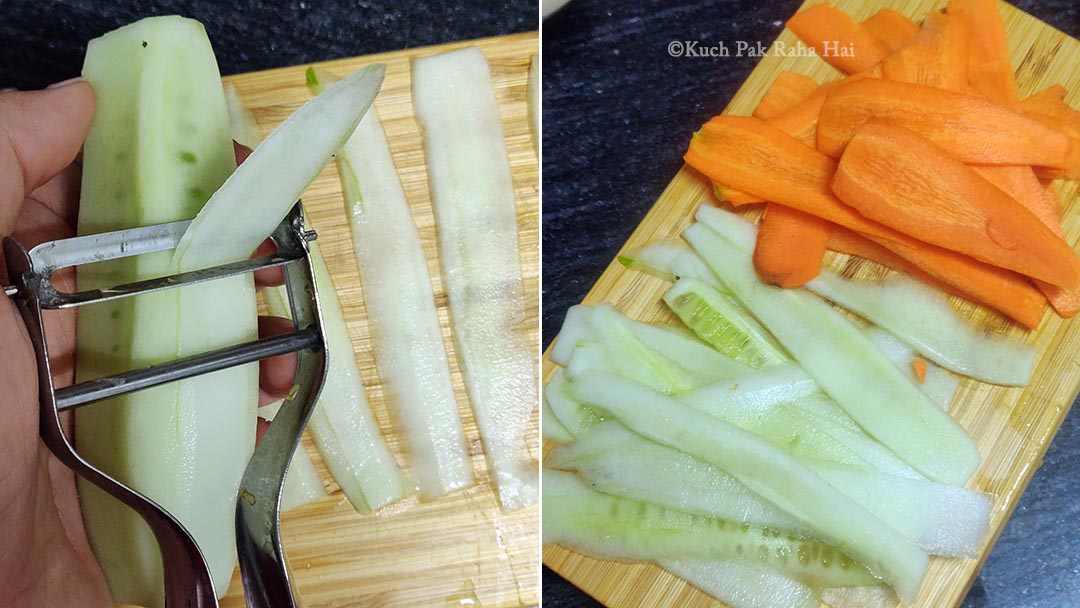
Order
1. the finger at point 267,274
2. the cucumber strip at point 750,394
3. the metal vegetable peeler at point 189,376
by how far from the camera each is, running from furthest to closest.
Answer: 1. the cucumber strip at point 750,394
2. the finger at point 267,274
3. the metal vegetable peeler at point 189,376

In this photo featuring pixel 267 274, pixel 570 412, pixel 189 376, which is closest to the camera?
pixel 189 376

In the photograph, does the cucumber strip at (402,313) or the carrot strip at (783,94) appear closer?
the cucumber strip at (402,313)

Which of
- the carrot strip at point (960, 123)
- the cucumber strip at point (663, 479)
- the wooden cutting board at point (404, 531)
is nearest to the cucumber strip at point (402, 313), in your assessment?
the wooden cutting board at point (404, 531)

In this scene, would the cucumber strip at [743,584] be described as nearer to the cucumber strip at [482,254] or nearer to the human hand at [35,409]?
the cucumber strip at [482,254]

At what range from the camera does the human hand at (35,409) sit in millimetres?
387

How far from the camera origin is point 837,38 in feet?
2.13

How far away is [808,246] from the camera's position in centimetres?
59

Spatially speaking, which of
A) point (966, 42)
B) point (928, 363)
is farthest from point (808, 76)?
point (928, 363)

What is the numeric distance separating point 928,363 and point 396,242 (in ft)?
1.35

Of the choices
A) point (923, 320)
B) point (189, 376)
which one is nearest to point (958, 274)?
point (923, 320)

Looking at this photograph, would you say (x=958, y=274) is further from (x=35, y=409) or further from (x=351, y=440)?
(x=35, y=409)

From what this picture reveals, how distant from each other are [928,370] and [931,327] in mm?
33

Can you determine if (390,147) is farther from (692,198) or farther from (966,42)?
(966,42)

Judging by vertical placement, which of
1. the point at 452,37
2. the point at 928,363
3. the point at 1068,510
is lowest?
the point at 1068,510
